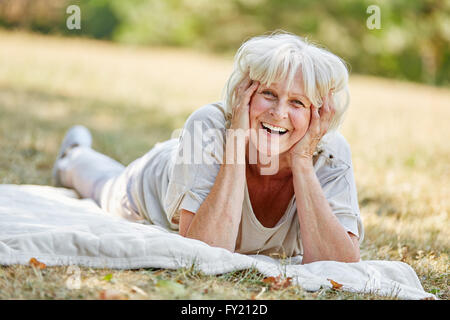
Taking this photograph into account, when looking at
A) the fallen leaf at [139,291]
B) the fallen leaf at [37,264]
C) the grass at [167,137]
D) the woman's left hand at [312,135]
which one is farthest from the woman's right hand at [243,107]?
the fallen leaf at [37,264]

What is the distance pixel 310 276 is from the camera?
2.41m

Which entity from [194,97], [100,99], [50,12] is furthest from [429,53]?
[100,99]

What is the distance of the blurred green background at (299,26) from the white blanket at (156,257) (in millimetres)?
19265

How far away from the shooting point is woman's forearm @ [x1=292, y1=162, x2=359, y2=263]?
8.70 ft

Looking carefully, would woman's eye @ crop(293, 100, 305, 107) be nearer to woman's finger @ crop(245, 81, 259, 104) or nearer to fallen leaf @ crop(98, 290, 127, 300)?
woman's finger @ crop(245, 81, 259, 104)

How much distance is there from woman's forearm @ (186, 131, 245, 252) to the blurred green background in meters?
19.2

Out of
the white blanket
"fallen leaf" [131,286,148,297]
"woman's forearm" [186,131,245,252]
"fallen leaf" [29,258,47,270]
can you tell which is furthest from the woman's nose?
"fallen leaf" [29,258,47,270]

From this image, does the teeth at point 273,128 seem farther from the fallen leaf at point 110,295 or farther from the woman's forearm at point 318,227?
the fallen leaf at point 110,295

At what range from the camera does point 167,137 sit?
6.31m
